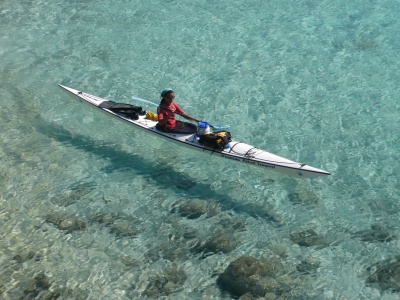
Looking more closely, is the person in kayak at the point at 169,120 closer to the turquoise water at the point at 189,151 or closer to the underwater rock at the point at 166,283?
the turquoise water at the point at 189,151

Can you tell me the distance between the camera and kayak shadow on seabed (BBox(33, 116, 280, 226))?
1155cm

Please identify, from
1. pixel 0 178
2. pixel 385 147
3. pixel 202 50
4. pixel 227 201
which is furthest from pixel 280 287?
pixel 202 50

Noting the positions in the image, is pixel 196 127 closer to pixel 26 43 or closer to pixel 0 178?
pixel 0 178

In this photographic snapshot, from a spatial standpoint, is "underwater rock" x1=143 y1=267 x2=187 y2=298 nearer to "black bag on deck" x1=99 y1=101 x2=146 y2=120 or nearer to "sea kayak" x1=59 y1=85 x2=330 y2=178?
"sea kayak" x1=59 y1=85 x2=330 y2=178

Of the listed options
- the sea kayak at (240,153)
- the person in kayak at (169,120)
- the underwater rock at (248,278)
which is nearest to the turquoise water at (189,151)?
the underwater rock at (248,278)

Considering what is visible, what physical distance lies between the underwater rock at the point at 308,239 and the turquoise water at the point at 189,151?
2.1 inches

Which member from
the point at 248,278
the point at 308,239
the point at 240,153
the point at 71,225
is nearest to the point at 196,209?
the point at 240,153

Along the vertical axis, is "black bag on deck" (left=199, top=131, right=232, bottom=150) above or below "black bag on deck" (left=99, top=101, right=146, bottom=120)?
above

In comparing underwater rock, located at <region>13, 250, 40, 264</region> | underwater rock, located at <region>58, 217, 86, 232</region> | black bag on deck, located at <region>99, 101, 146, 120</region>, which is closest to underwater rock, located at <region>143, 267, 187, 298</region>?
underwater rock, located at <region>58, 217, 86, 232</region>

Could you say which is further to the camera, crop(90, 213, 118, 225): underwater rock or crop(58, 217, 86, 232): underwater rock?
crop(90, 213, 118, 225): underwater rock

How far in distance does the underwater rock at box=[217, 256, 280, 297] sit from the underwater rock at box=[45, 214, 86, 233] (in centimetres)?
285

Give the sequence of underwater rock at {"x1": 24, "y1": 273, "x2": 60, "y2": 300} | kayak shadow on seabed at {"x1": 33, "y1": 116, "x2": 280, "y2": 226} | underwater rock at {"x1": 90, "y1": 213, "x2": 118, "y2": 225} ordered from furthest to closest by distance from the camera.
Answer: kayak shadow on seabed at {"x1": 33, "y1": 116, "x2": 280, "y2": 226}
underwater rock at {"x1": 90, "y1": 213, "x2": 118, "y2": 225}
underwater rock at {"x1": 24, "y1": 273, "x2": 60, "y2": 300}

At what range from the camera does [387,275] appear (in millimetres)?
10070

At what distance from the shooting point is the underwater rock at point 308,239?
35.2ft
